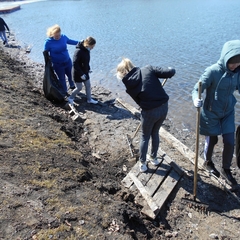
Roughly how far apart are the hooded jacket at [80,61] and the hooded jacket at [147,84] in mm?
3545

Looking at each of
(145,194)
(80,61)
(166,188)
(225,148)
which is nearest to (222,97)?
(225,148)

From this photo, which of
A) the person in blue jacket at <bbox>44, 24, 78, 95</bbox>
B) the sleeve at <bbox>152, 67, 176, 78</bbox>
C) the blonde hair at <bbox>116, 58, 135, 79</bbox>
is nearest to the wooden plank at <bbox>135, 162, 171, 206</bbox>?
the sleeve at <bbox>152, 67, 176, 78</bbox>

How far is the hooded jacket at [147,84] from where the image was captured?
4.20m

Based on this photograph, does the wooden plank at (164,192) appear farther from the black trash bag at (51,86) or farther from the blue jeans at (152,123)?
the black trash bag at (51,86)

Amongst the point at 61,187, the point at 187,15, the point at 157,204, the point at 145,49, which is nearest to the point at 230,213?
the point at 157,204

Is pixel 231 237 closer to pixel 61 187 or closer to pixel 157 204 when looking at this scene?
pixel 157 204

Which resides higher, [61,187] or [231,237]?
[61,187]

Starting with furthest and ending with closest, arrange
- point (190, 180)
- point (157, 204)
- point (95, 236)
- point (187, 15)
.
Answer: point (187, 15)
point (190, 180)
point (157, 204)
point (95, 236)

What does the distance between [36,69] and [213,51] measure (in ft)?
29.5

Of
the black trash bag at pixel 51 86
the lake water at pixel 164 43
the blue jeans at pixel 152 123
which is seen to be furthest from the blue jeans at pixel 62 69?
the blue jeans at pixel 152 123

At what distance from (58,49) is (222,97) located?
5283 millimetres

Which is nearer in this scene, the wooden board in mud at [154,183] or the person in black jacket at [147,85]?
the person in black jacket at [147,85]

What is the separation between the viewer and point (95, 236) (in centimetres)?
324

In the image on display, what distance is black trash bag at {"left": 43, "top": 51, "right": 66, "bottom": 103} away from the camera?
27.1ft
